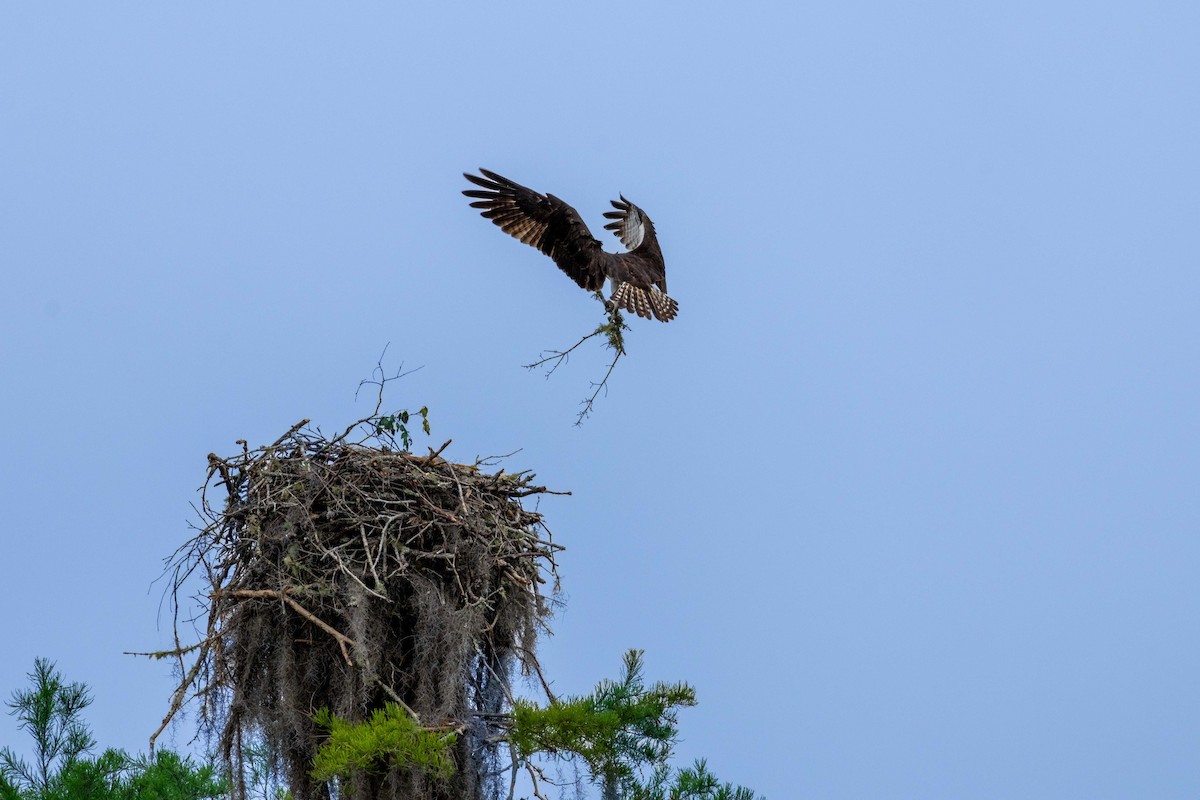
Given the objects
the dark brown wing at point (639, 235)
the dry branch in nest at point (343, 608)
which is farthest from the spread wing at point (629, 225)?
the dry branch in nest at point (343, 608)

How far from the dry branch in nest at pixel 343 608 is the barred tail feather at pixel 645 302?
9.59 ft

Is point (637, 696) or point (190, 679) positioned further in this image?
point (637, 696)

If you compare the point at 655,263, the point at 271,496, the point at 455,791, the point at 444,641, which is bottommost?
the point at 455,791

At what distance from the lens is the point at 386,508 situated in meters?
6.53

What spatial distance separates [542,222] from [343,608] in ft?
14.7

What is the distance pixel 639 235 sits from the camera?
10859 millimetres

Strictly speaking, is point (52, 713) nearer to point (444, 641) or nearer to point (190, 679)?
point (190, 679)

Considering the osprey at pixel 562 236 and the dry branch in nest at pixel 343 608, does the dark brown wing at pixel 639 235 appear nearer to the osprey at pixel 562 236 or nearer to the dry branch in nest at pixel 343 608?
the osprey at pixel 562 236

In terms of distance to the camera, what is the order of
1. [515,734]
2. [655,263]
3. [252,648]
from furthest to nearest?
[655,263] → [252,648] → [515,734]

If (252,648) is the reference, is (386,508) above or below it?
above

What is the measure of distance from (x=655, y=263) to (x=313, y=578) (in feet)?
15.7

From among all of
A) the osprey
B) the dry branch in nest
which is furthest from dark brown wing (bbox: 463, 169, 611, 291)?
the dry branch in nest

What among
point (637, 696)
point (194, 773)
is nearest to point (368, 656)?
point (637, 696)

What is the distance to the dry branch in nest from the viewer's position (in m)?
6.28
